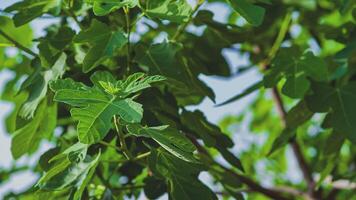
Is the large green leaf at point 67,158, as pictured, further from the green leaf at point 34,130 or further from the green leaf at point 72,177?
the green leaf at point 34,130

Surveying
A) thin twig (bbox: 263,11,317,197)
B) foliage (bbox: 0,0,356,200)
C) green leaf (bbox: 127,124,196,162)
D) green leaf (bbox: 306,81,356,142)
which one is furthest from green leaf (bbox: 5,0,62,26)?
thin twig (bbox: 263,11,317,197)

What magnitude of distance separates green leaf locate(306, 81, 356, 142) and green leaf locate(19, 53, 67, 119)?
0.59 m

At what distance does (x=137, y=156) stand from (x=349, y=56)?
623 mm

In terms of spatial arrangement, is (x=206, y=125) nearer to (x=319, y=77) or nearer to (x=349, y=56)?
(x=319, y=77)

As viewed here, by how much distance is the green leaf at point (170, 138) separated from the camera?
1056 millimetres

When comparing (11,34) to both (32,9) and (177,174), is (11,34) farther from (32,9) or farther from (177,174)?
(177,174)

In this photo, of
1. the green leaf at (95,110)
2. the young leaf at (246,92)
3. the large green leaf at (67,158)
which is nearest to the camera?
the green leaf at (95,110)

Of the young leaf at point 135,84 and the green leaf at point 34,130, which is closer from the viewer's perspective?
the young leaf at point 135,84

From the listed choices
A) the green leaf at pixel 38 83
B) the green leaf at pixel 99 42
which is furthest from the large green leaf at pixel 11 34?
the green leaf at pixel 99 42

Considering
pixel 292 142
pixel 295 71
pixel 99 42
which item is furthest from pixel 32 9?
pixel 292 142

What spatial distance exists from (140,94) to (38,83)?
0.74ft

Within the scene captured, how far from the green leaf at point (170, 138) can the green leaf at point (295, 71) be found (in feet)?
1.56

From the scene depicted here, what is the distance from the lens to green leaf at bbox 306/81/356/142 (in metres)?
1.50

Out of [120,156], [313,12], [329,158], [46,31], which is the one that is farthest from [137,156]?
[313,12]
